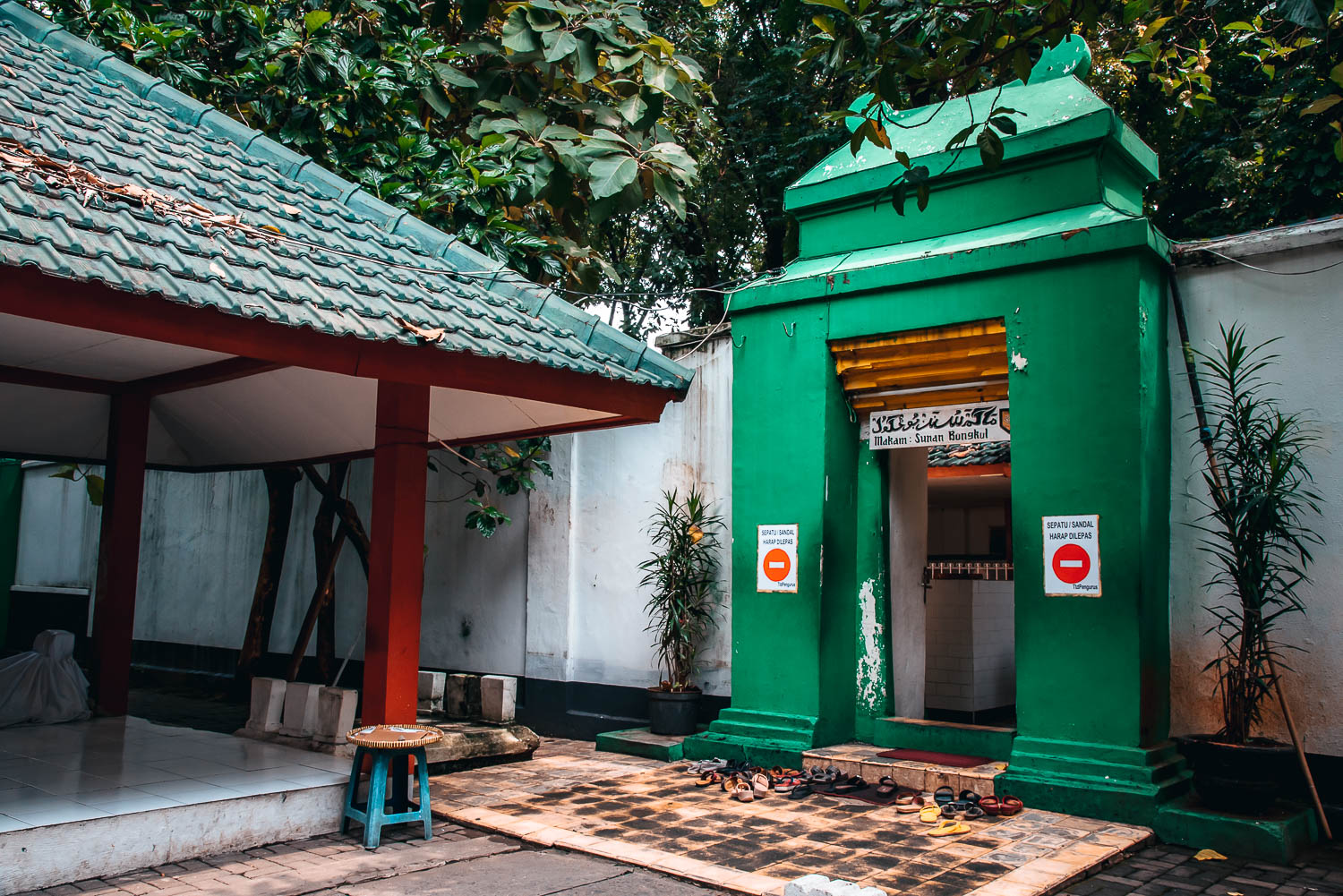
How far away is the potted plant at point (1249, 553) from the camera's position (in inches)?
218

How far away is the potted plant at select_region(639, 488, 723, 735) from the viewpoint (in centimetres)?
820

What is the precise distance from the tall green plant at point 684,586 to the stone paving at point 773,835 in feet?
4.27

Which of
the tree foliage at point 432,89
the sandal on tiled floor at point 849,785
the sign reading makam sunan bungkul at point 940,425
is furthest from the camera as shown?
the tree foliage at point 432,89

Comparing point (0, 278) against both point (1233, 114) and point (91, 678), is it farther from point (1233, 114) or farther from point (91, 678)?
point (1233, 114)

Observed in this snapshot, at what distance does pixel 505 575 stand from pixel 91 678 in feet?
12.0

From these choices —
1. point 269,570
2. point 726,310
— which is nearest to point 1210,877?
point 726,310

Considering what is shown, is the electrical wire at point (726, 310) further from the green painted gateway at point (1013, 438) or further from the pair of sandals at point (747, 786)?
the pair of sandals at point (747, 786)

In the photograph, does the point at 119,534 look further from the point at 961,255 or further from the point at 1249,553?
the point at 1249,553

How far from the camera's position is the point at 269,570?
1058 cm

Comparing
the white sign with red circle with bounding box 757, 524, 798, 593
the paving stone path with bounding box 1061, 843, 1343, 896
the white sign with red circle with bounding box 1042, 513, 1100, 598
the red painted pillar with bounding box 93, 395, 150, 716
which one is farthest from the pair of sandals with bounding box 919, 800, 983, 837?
the red painted pillar with bounding box 93, 395, 150, 716

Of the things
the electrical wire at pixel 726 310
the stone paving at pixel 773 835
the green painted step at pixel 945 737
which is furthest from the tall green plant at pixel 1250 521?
the electrical wire at pixel 726 310

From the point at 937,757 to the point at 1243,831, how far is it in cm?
206

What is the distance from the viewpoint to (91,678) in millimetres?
8023

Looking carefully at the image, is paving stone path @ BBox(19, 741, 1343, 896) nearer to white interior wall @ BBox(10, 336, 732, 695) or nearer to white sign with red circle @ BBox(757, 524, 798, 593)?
white sign with red circle @ BBox(757, 524, 798, 593)
